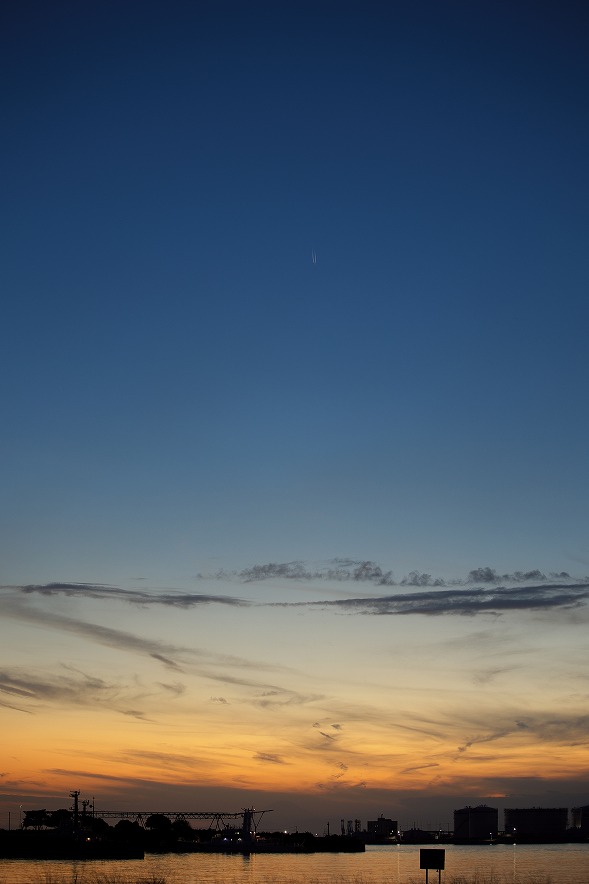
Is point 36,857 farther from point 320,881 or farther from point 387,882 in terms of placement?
point 387,882

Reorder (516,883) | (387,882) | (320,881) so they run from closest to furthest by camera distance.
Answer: (516,883), (387,882), (320,881)

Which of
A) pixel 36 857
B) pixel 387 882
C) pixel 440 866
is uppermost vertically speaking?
pixel 440 866

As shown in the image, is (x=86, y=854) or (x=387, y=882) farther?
(x=86, y=854)

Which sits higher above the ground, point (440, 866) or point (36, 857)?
point (440, 866)

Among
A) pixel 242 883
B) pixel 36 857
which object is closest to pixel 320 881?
pixel 242 883

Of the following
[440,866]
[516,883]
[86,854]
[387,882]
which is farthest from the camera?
[86,854]

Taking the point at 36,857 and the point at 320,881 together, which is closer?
the point at 320,881

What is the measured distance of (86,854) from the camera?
19788 cm

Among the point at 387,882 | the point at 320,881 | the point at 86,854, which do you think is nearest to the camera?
the point at 387,882

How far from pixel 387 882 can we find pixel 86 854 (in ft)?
344

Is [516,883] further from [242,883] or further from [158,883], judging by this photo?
[158,883]

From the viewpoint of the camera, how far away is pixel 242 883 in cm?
12119

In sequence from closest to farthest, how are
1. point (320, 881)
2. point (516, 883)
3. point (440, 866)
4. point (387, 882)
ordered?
1. point (440, 866)
2. point (516, 883)
3. point (387, 882)
4. point (320, 881)

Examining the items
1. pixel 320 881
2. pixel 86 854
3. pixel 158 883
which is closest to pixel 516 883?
pixel 320 881
